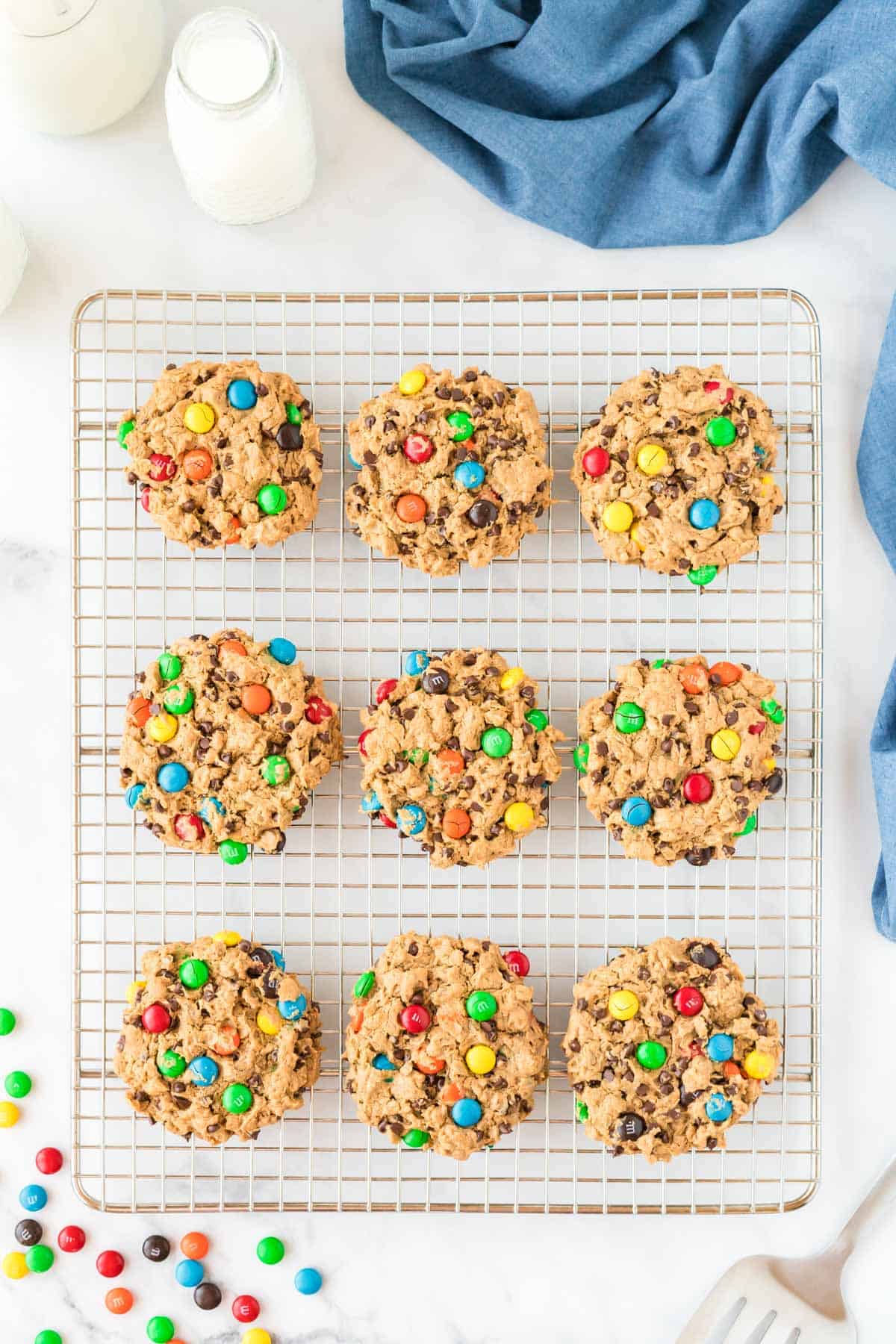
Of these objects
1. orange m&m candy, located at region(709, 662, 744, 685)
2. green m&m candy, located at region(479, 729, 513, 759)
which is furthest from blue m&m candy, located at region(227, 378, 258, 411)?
orange m&m candy, located at region(709, 662, 744, 685)

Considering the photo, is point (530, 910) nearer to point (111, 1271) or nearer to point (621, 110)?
point (111, 1271)

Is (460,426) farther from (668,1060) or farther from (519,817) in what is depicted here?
(668,1060)

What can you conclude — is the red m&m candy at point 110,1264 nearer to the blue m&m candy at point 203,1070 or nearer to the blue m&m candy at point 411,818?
the blue m&m candy at point 203,1070

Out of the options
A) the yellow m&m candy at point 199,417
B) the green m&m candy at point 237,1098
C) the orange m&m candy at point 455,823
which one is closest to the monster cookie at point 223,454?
the yellow m&m candy at point 199,417

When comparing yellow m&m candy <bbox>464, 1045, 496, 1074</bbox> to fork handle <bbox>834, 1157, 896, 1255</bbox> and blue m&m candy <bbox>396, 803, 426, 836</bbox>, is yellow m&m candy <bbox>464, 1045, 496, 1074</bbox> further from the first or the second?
fork handle <bbox>834, 1157, 896, 1255</bbox>

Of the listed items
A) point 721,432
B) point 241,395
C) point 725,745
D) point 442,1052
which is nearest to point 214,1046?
point 442,1052

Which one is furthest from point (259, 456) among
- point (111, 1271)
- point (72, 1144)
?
point (111, 1271)
